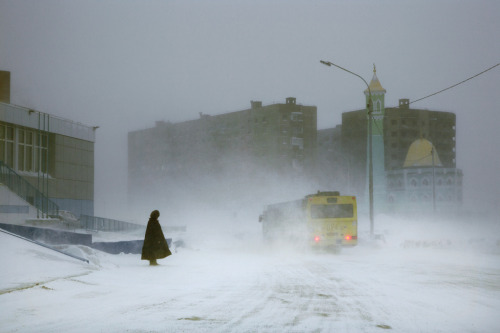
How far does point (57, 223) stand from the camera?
105 feet

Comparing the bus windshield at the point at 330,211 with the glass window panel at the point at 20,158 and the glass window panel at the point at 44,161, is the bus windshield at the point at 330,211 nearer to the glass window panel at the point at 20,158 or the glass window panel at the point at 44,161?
the glass window panel at the point at 20,158

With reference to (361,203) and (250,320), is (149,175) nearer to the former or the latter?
(361,203)

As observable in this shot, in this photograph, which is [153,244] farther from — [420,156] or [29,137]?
[420,156]

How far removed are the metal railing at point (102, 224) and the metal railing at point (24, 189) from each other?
3.89 meters

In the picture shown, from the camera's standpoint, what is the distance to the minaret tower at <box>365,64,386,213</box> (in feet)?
300

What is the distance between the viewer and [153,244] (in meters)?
17.9

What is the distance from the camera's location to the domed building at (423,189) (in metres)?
93.4

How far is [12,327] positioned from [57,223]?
2551 centimetres

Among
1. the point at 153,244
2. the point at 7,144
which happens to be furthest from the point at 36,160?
the point at 153,244

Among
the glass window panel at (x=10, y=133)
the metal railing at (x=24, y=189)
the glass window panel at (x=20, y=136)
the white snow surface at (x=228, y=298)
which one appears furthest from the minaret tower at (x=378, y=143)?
the white snow surface at (x=228, y=298)

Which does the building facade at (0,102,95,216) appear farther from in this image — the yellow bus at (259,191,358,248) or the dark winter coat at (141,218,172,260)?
the dark winter coat at (141,218,172,260)

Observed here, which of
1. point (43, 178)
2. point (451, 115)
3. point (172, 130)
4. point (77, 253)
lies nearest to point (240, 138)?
point (172, 130)

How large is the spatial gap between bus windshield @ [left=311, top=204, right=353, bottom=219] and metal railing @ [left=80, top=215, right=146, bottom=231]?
1810 cm

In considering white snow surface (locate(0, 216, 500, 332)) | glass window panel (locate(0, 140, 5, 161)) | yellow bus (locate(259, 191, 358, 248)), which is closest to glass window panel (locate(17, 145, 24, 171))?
glass window panel (locate(0, 140, 5, 161))
